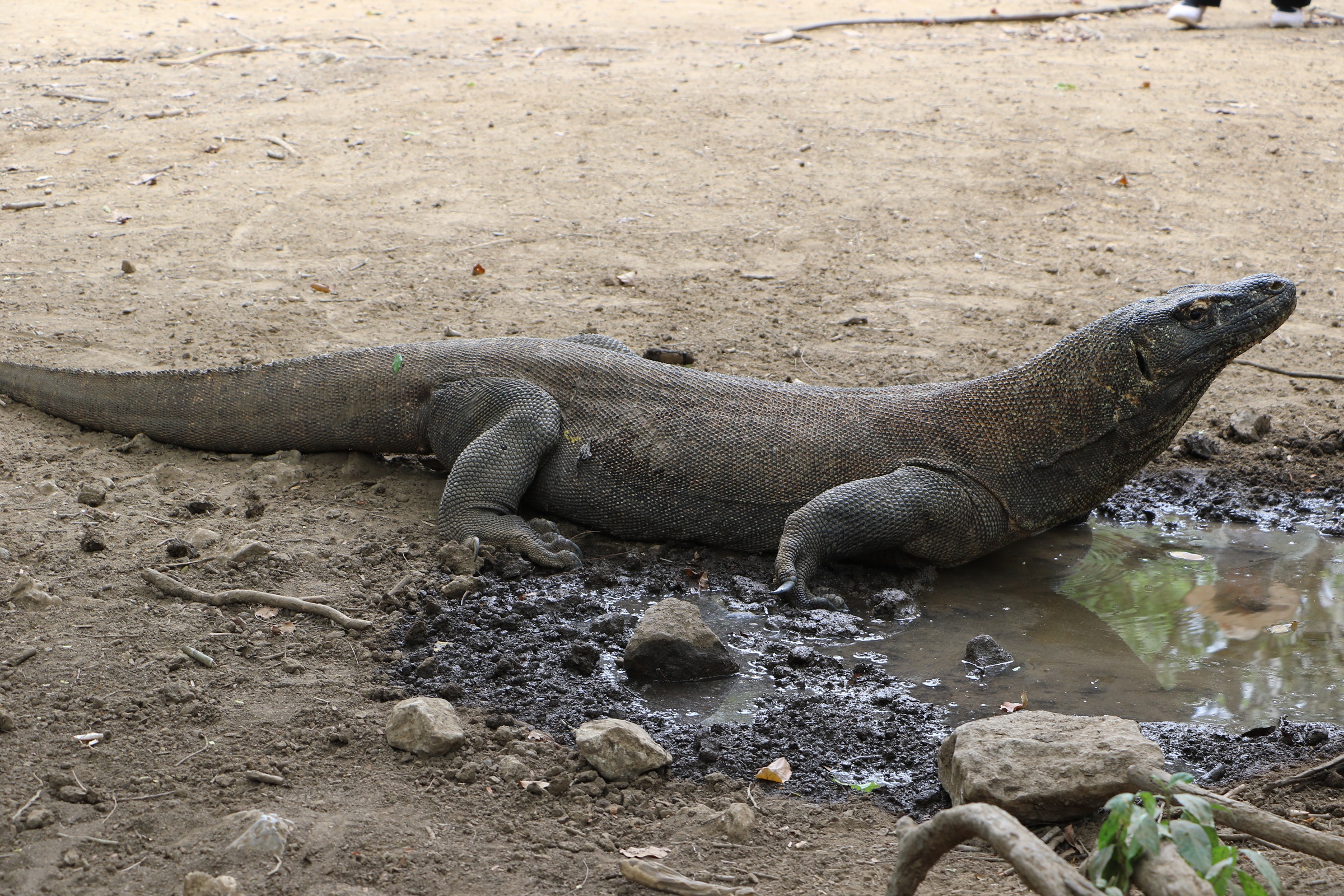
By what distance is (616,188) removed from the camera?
354 inches

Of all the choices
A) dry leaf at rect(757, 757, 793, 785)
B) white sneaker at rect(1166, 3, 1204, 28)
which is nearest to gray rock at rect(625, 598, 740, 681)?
dry leaf at rect(757, 757, 793, 785)

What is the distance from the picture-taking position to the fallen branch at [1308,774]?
3164mm

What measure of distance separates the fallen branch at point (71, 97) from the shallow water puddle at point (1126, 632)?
8.91 metres

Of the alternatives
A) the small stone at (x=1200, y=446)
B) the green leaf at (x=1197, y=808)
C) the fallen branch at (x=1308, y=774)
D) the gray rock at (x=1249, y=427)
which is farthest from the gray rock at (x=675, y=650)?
the gray rock at (x=1249, y=427)

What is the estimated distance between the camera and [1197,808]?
192 centimetres

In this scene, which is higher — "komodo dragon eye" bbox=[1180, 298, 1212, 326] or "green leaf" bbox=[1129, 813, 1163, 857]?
"komodo dragon eye" bbox=[1180, 298, 1212, 326]

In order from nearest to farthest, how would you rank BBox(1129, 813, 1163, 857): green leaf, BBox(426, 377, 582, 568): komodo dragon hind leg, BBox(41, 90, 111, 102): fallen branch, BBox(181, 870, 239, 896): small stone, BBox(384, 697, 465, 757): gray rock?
BBox(1129, 813, 1163, 857): green leaf, BBox(181, 870, 239, 896): small stone, BBox(384, 697, 465, 757): gray rock, BBox(426, 377, 582, 568): komodo dragon hind leg, BBox(41, 90, 111, 102): fallen branch

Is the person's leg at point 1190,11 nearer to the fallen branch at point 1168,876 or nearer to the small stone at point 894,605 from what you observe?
the small stone at point 894,605

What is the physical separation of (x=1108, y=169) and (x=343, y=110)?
21.3ft

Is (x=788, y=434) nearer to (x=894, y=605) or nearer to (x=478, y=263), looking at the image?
(x=894, y=605)

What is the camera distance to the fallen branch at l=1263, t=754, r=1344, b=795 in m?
3.16

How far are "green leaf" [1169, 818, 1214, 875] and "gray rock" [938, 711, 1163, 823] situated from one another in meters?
1.00

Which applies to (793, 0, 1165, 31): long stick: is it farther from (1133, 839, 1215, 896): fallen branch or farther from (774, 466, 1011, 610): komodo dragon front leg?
(1133, 839, 1215, 896): fallen branch

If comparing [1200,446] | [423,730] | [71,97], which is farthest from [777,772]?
[71,97]
